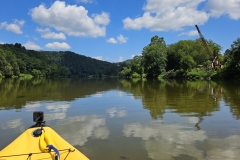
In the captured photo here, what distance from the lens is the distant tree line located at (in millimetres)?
60500

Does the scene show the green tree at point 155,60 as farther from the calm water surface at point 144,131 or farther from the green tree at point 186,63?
the calm water surface at point 144,131

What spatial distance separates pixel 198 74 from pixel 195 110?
62.0 meters

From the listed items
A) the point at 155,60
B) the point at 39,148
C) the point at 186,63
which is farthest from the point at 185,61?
the point at 39,148

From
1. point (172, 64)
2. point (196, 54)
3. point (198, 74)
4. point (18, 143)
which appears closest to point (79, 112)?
point (18, 143)

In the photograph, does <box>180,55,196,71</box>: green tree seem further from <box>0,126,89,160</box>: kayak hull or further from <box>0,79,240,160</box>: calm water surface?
<box>0,126,89,160</box>: kayak hull

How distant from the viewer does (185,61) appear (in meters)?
80.9

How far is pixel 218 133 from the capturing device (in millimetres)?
9164

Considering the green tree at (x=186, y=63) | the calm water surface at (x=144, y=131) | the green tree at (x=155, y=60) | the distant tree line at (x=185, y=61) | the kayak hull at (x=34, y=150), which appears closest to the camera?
the kayak hull at (x=34, y=150)

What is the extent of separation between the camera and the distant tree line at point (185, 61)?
60.5 metres

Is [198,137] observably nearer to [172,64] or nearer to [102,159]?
[102,159]

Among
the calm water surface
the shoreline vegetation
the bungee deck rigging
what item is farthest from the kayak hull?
the shoreline vegetation

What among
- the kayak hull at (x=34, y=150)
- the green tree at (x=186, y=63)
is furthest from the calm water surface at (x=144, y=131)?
the green tree at (x=186, y=63)

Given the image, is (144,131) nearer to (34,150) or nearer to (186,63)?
(34,150)

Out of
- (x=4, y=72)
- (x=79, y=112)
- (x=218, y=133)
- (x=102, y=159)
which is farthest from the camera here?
(x=4, y=72)
